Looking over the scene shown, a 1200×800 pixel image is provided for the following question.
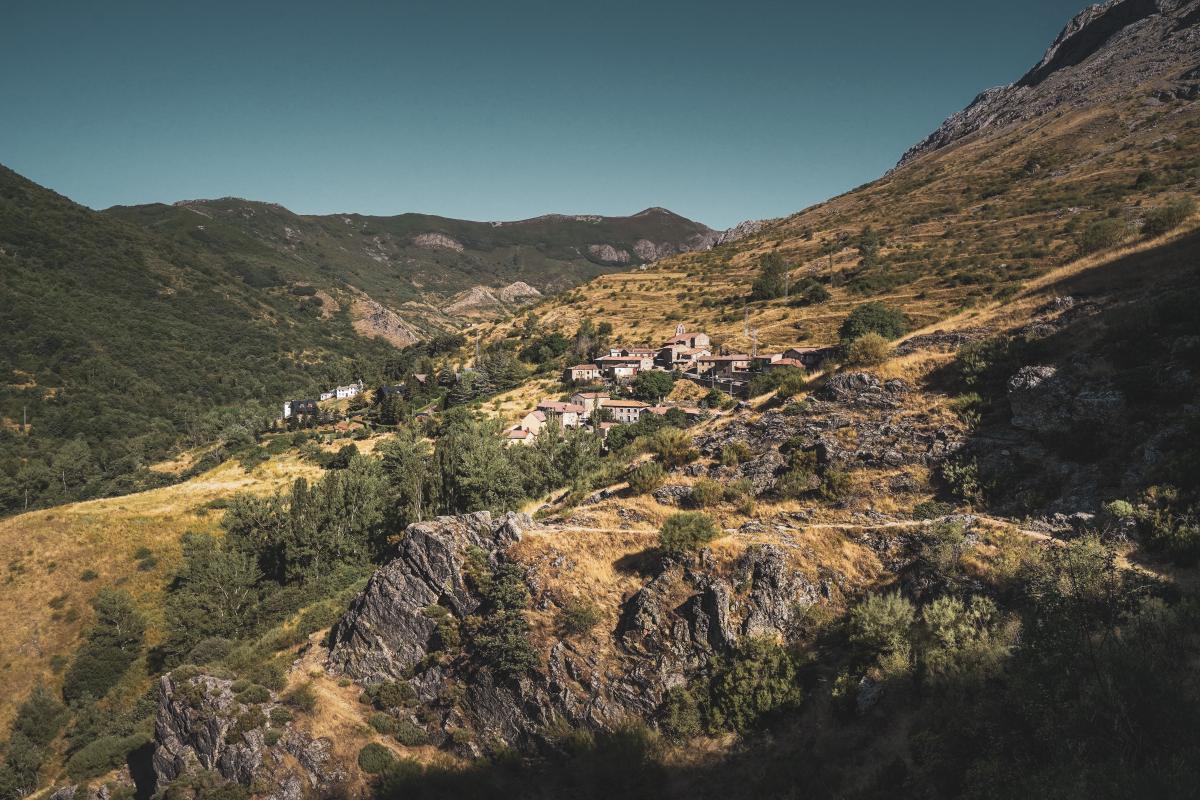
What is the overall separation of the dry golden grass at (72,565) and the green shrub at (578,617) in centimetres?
4362

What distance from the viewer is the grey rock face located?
1094 inches

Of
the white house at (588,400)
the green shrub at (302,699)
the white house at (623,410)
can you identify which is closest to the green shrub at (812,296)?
the white house at (588,400)

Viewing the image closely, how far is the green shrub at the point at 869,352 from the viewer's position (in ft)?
112

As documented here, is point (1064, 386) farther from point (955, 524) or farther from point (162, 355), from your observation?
point (162, 355)

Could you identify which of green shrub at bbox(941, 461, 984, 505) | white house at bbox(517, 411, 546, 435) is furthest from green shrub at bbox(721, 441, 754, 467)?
white house at bbox(517, 411, 546, 435)

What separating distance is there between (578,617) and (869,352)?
936 inches

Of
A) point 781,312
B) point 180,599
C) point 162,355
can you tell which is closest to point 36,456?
point 162,355

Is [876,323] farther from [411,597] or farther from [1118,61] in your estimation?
[1118,61]

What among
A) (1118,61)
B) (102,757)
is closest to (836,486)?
(102,757)

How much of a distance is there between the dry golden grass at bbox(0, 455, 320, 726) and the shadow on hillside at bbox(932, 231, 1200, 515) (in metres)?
62.9

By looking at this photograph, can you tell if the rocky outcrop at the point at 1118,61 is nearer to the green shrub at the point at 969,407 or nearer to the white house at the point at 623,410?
the white house at the point at 623,410

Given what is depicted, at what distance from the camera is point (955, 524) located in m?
20.6

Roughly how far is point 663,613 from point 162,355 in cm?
20509

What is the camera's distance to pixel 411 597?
28.3 m
